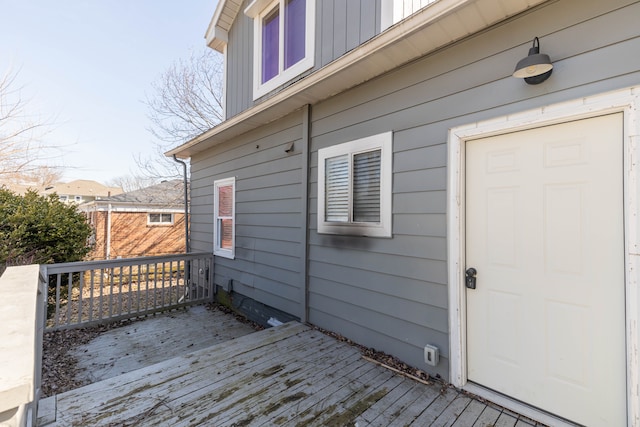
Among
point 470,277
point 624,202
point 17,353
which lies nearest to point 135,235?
point 17,353

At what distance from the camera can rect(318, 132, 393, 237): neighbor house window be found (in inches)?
114

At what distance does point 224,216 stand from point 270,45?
3.14 metres

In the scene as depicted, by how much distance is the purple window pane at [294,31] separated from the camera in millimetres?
4168

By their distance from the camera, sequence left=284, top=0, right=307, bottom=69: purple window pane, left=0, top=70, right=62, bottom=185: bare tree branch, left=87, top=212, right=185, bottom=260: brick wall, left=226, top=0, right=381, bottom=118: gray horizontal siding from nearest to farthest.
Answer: left=226, top=0, right=381, bottom=118: gray horizontal siding → left=284, top=0, right=307, bottom=69: purple window pane → left=0, top=70, right=62, bottom=185: bare tree branch → left=87, top=212, right=185, bottom=260: brick wall

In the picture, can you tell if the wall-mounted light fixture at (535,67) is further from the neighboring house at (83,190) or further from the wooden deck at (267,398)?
the neighboring house at (83,190)

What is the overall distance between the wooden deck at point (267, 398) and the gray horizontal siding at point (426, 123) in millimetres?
405

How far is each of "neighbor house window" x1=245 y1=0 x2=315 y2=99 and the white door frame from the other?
2.51 meters

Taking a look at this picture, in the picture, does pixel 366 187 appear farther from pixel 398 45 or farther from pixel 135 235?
pixel 135 235

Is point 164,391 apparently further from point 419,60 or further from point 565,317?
point 419,60

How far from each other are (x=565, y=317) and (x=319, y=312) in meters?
2.40

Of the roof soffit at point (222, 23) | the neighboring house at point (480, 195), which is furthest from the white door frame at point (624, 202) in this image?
the roof soffit at point (222, 23)

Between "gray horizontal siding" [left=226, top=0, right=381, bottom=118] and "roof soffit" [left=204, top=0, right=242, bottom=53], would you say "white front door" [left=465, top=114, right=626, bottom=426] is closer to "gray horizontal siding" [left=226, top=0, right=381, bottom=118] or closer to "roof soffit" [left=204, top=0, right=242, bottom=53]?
"gray horizontal siding" [left=226, top=0, right=381, bottom=118]

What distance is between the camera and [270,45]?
480 cm

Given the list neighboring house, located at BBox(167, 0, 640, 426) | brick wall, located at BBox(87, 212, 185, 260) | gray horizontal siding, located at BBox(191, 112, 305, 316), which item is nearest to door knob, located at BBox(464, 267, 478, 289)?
neighboring house, located at BBox(167, 0, 640, 426)
